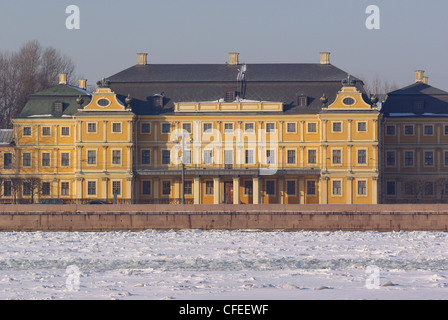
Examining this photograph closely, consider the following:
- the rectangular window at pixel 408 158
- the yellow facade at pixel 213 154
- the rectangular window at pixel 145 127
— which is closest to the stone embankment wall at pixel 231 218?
the yellow facade at pixel 213 154

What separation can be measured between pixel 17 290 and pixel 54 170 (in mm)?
48326

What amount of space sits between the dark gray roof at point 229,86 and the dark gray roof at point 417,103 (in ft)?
15.4

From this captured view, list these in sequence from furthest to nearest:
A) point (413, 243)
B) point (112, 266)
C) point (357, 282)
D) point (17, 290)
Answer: point (413, 243) < point (112, 266) < point (357, 282) < point (17, 290)

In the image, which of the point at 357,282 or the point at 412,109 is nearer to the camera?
the point at 357,282

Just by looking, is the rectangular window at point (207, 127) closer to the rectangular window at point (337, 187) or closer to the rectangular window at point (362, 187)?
the rectangular window at point (337, 187)

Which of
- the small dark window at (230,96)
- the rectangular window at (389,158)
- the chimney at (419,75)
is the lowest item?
the rectangular window at (389,158)

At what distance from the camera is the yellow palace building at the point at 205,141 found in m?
77.8

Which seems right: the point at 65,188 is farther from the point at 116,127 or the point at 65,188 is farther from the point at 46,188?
the point at 116,127

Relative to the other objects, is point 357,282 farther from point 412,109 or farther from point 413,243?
point 412,109

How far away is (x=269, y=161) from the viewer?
7912 cm

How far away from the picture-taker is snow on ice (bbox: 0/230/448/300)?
32000 millimetres

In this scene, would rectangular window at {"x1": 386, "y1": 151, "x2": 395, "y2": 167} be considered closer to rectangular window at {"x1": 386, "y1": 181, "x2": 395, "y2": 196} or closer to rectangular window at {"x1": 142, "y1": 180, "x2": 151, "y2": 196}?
rectangular window at {"x1": 386, "y1": 181, "x2": 395, "y2": 196}

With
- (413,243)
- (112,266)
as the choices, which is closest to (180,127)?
(413,243)

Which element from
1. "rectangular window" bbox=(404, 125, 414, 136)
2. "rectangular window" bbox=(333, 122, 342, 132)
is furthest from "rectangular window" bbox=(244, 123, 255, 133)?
"rectangular window" bbox=(404, 125, 414, 136)
